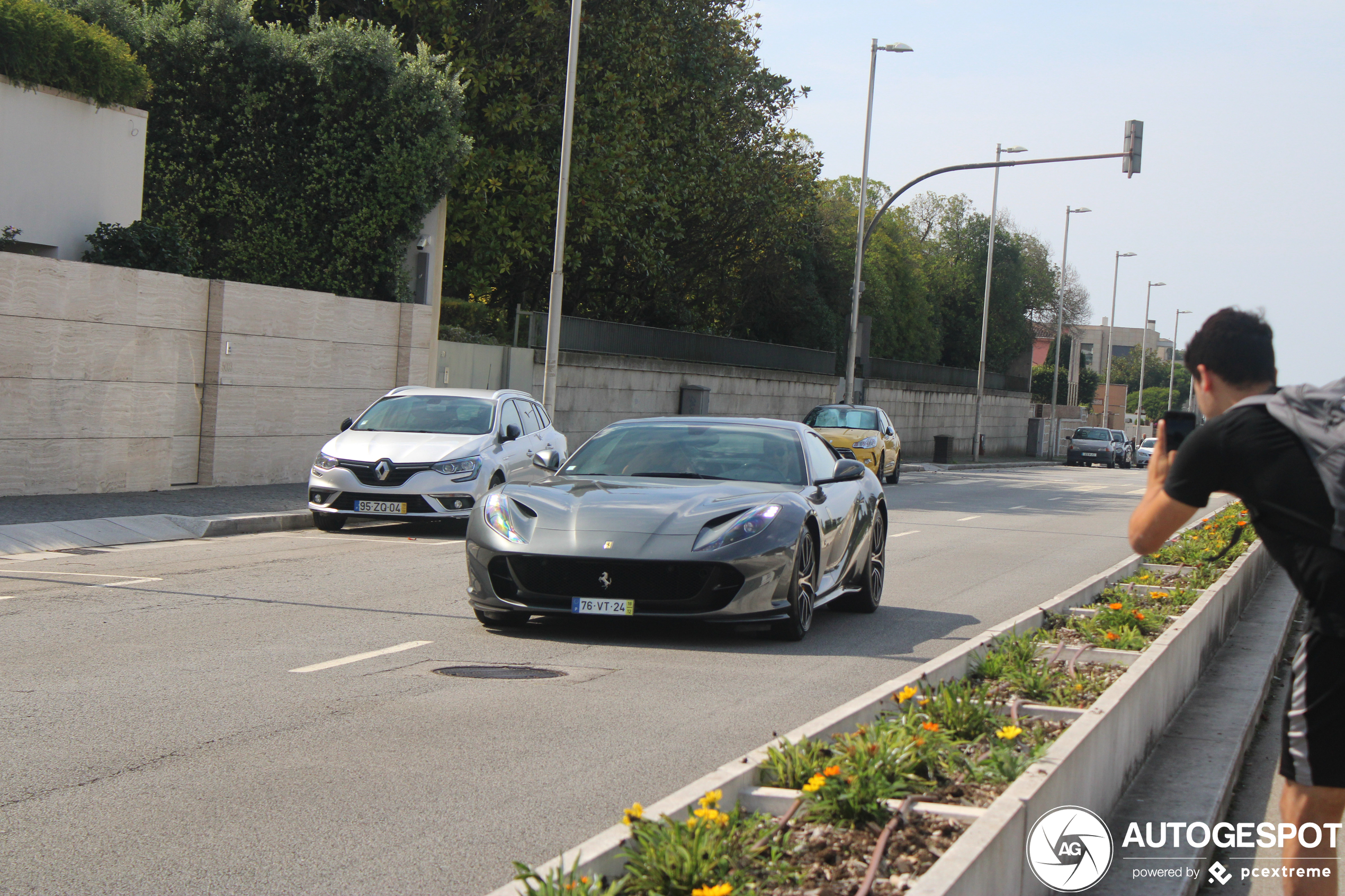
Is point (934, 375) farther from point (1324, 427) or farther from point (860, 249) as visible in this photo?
point (1324, 427)

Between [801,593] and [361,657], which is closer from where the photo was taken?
[361,657]

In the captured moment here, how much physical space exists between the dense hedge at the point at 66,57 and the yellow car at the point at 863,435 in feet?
51.2

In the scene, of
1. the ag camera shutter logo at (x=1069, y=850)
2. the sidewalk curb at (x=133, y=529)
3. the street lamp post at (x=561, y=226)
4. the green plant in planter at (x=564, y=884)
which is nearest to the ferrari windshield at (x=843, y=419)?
the street lamp post at (x=561, y=226)

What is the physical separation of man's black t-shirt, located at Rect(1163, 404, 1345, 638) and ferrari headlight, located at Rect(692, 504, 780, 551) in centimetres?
518

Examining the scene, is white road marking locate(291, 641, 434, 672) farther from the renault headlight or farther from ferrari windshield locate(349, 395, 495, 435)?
ferrari windshield locate(349, 395, 495, 435)

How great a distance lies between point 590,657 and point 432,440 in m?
8.05

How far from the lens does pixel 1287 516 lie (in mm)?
3324

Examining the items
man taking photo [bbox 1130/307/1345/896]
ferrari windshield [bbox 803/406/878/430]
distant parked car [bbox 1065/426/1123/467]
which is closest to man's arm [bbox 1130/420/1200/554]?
man taking photo [bbox 1130/307/1345/896]

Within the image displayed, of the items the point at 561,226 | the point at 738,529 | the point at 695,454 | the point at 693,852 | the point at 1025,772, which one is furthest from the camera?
the point at 561,226

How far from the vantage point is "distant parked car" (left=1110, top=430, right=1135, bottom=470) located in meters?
65.2

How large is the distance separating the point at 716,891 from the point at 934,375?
58.4 meters

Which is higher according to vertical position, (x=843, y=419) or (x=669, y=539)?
(x=843, y=419)
